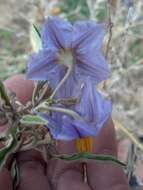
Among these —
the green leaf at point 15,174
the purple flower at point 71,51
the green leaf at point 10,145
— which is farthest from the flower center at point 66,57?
the green leaf at point 15,174

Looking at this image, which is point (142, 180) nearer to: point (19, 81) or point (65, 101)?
point (19, 81)

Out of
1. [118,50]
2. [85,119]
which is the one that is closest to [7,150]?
[85,119]

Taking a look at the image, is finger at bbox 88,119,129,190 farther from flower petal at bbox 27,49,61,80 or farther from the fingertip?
flower petal at bbox 27,49,61,80

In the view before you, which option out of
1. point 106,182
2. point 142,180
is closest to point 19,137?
point 106,182

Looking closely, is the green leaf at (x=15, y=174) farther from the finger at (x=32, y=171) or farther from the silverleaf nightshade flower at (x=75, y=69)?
the silverleaf nightshade flower at (x=75, y=69)

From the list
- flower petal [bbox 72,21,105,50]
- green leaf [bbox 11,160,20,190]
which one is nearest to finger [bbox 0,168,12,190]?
green leaf [bbox 11,160,20,190]

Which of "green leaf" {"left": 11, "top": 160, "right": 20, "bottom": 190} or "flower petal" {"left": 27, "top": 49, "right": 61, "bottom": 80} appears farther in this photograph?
"green leaf" {"left": 11, "top": 160, "right": 20, "bottom": 190}

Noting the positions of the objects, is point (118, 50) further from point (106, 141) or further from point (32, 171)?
point (32, 171)
